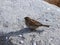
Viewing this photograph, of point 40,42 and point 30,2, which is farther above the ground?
point 30,2

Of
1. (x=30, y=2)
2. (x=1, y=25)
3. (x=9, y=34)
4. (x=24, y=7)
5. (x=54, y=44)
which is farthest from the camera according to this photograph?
(x=30, y=2)

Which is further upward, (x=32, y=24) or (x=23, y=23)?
(x=32, y=24)

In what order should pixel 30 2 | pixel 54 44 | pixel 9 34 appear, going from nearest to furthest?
pixel 54 44 < pixel 9 34 < pixel 30 2

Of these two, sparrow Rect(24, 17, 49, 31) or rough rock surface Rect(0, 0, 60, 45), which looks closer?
rough rock surface Rect(0, 0, 60, 45)

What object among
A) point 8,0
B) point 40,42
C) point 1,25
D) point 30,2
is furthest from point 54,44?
point 8,0

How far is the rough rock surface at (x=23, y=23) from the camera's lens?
13.9 feet

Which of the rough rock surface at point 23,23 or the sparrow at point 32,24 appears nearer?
the rough rock surface at point 23,23

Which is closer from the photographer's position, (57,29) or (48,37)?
(48,37)

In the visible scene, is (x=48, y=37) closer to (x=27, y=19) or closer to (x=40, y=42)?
(x=40, y=42)

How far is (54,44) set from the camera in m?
4.08

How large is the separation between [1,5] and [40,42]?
2.32 m

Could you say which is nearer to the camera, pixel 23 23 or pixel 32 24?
pixel 32 24

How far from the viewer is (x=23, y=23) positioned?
495cm

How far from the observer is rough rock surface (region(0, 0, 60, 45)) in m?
4.25
